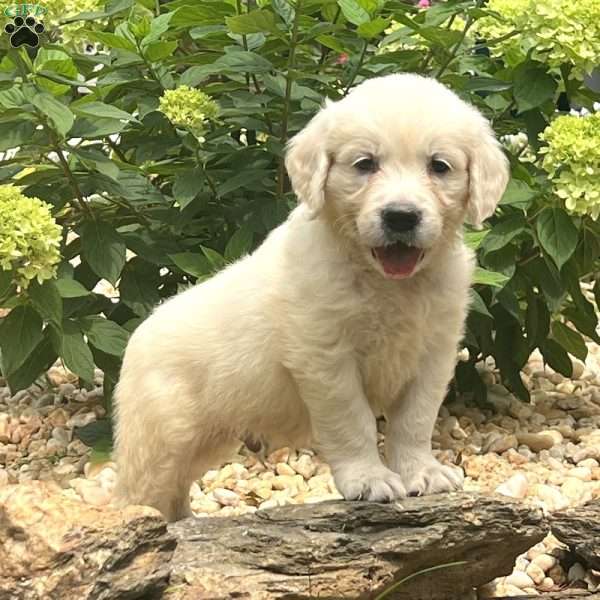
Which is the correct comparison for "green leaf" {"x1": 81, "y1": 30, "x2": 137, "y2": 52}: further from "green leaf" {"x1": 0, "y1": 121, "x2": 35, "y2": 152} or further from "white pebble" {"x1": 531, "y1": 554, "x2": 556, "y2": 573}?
"white pebble" {"x1": 531, "y1": 554, "x2": 556, "y2": 573}

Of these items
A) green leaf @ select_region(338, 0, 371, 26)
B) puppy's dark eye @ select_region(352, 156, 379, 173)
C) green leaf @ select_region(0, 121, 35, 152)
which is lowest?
green leaf @ select_region(0, 121, 35, 152)

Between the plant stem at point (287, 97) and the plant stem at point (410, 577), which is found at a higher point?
the plant stem at point (287, 97)

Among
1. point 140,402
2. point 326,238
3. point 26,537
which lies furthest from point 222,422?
point 26,537

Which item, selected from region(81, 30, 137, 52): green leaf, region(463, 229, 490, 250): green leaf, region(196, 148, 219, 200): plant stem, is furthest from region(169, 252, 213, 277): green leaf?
region(463, 229, 490, 250): green leaf

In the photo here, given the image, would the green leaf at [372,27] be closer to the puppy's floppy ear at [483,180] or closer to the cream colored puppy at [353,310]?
the cream colored puppy at [353,310]

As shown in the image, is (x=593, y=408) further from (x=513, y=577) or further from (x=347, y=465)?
(x=347, y=465)

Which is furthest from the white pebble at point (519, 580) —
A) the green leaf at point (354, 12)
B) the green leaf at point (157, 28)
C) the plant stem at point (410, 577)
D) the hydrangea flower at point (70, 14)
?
the hydrangea flower at point (70, 14)

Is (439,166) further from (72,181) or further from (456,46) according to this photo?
(72,181)

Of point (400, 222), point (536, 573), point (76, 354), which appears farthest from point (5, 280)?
point (536, 573)
